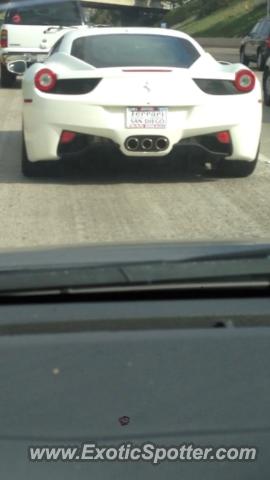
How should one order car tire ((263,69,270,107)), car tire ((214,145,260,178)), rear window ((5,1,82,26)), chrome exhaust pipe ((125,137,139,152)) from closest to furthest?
chrome exhaust pipe ((125,137,139,152))
car tire ((214,145,260,178))
car tire ((263,69,270,107))
rear window ((5,1,82,26))

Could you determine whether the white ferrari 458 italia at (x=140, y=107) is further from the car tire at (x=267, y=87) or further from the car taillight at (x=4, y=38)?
the car taillight at (x=4, y=38)

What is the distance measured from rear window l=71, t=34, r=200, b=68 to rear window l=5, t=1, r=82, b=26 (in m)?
12.6

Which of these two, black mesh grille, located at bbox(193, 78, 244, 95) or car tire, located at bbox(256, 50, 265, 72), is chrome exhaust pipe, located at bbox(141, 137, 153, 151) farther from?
car tire, located at bbox(256, 50, 265, 72)

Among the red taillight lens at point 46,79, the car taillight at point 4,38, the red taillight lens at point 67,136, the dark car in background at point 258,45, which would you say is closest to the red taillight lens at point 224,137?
the red taillight lens at point 67,136

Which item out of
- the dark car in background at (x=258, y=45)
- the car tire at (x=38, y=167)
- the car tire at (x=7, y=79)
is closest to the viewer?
the car tire at (x=38, y=167)

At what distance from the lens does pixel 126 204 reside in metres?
8.65

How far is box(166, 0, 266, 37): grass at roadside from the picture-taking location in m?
62.9

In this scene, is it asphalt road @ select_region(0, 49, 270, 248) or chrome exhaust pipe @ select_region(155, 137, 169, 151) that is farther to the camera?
chrome exhaust pipe @ select_region(155, 137, 169, 151)

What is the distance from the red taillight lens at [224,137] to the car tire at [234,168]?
533 millimetres

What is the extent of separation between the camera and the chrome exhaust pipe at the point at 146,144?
884 centimetres

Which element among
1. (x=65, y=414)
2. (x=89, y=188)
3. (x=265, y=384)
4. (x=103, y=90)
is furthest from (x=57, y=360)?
(x=89, y=188)

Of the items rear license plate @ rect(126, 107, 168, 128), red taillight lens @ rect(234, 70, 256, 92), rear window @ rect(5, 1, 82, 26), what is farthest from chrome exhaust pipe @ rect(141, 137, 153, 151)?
rear window @ rect(5, 1, 82, 26)

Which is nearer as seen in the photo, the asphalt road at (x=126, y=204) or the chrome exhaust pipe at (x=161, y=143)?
the asphalt road at (x=126, y=204)

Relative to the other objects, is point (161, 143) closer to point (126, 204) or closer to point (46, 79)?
point (126, 204)
